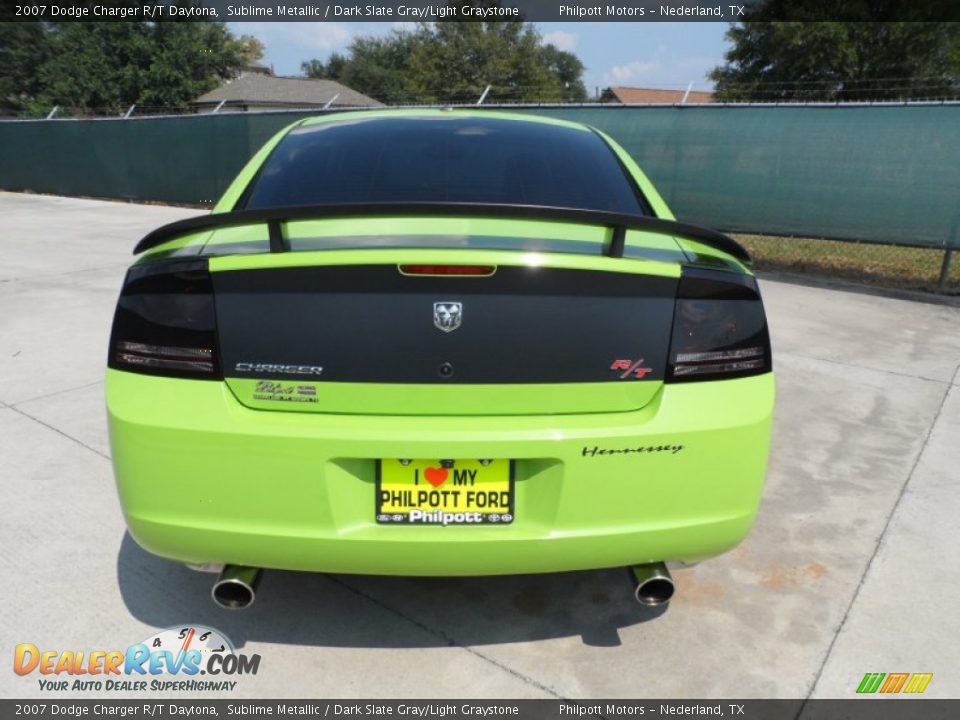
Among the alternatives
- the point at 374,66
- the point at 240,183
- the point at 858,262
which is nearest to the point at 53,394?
the point at 240,183

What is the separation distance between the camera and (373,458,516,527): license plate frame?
1739 mm

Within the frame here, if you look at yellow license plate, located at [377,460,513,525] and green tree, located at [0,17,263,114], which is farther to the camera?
green tree, located at [0,17,263,114]

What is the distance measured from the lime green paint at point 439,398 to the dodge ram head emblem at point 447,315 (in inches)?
5.9

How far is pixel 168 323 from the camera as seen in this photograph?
1783mm

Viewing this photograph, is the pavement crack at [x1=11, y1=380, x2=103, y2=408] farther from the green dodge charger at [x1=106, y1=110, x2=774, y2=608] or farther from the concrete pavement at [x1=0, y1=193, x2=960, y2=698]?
the green dodge charger at [x1=106, y1=110, x2=774, y2=608]

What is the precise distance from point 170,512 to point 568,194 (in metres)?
1.63

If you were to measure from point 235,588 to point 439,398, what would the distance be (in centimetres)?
79

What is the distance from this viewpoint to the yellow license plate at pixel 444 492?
5.71ft

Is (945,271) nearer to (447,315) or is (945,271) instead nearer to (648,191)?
(648,191)

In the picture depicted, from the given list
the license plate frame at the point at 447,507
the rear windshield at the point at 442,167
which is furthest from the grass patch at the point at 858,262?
the license plate frame at the point at 447,507

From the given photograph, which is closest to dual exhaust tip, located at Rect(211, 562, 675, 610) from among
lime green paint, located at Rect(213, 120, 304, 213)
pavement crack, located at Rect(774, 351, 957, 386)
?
lime green paint, located at Rect(213, 120, 304, 213)

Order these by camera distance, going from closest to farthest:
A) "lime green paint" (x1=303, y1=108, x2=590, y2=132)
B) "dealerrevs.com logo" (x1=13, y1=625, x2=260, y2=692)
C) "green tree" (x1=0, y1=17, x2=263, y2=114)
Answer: "dealerrevs.com logo" (x1=13, y1=625, x2=260, y2=692)
"lime green paint" (x1=303, y1=108, x2=590, y2=132)
"green tree" (x1=0, y1=17, x2=263, y2=114)

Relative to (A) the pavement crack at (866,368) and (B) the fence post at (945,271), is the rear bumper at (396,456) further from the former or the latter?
(B) the fence post at (945,271)
